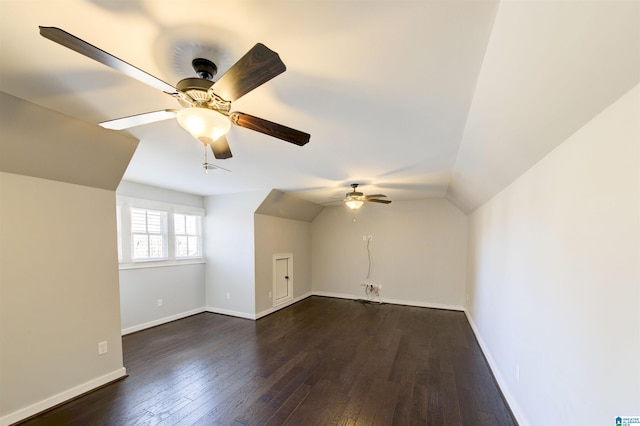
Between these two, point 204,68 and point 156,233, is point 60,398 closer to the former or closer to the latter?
point 156,233

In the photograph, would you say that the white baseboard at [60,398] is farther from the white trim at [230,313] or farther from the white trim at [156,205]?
the white trim at [156,205]

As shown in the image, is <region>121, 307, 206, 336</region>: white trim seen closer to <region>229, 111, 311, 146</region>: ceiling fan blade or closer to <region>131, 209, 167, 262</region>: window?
<region>131, 209, 167, 262</region>: window

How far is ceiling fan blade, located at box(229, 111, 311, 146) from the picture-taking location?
150cm

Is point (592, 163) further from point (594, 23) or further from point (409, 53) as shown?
point (409, 53)

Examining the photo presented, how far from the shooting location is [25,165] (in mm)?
2189

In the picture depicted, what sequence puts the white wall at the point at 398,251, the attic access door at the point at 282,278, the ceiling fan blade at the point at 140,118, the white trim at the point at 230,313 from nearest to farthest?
the ceiling fan blade at the point at 140,118 → the white trim at the point at 230,313 → the attic access door at the point at 282,278 → the white wall at the point at 398,251

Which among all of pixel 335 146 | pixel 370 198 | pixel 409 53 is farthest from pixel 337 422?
pixel 370 198

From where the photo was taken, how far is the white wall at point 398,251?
5.62 m

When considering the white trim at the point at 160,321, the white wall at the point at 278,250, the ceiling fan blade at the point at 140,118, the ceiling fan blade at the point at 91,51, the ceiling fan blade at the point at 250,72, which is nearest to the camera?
the ceiling fan blade at the point at 91,51

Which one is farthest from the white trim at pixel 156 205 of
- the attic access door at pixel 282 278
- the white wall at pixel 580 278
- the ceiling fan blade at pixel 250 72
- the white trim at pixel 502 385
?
the white trim at pixel 502 385

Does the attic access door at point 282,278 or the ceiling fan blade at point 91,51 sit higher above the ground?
the ceiling fan blade at point 91,51

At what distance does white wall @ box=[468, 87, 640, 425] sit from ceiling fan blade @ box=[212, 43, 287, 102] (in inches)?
54.1

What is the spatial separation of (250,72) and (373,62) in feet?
2.26

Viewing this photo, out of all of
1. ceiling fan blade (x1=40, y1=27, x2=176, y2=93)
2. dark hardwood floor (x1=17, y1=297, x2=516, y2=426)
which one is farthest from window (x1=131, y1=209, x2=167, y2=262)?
ceiling fan blade (x1=40, y1=27, x2=176, y2=93)
